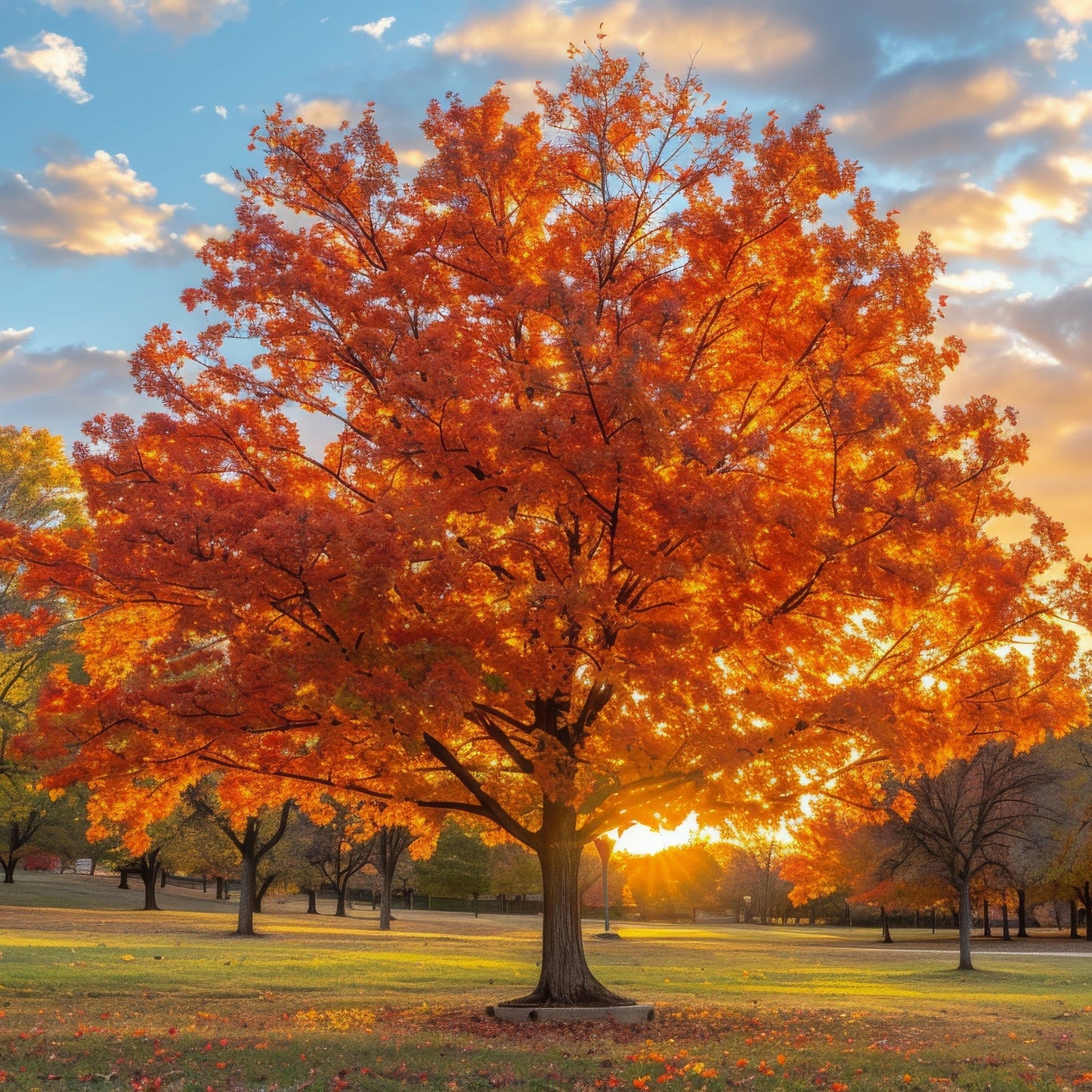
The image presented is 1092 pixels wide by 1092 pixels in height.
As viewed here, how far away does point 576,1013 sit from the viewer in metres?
15.2

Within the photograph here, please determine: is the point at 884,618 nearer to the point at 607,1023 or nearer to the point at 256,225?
the point at 607,1023

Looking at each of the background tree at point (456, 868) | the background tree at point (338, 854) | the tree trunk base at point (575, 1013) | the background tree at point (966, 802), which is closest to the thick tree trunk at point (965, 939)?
the background tree at point (966, 802)

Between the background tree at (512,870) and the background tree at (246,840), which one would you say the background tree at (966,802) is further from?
the background tree at (512,870)

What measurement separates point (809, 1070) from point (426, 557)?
22.7ft

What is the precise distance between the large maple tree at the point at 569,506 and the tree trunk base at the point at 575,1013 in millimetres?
690

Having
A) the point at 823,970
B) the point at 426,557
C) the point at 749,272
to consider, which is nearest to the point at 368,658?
the point at 426,557

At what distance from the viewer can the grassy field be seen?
32.8 ft

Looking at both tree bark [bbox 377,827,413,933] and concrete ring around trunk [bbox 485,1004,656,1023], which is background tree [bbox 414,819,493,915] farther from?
concrete ring around trunk [bbox 485,1004,656,1023]

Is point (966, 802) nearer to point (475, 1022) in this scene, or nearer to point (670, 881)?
point (475, 1022)

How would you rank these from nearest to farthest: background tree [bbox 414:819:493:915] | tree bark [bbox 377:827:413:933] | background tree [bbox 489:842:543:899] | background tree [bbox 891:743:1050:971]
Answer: background tree [bbox 891:743:1050:971], tree bark [bbox 377:827:413:933], background tree [bbox 489:842:543:899], background tree [bbox 414:819:493:915]

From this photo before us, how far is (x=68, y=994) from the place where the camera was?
54.0 ft

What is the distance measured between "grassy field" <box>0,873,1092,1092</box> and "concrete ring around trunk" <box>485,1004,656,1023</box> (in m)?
0.37

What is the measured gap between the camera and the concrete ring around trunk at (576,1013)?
15.1 meters

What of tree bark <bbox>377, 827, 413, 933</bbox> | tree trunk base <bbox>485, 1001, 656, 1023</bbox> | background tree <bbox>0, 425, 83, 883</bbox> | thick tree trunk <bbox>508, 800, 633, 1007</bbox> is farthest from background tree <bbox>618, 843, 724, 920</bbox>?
tree trunk base <bbox>485, 1001, 656, 1023</bbox>
